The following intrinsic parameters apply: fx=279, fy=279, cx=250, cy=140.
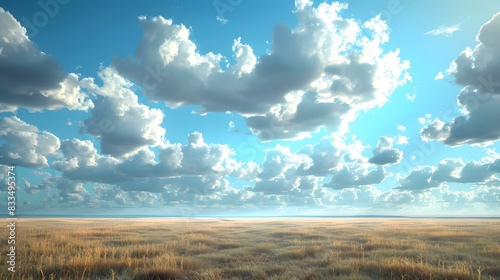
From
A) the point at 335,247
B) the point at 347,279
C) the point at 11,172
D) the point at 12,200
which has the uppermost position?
the point at 11,172

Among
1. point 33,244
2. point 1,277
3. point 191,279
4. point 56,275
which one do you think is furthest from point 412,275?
point 33,244

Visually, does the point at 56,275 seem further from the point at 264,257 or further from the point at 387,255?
the point at 387,255

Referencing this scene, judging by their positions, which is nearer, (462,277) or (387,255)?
(462,277)

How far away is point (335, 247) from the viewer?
19.4 meters

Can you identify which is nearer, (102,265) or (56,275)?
(56,275)

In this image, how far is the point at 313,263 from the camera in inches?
567

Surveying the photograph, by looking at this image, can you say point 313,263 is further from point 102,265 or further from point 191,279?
point 102,265

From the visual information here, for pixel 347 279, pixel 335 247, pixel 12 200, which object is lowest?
pixel 335 247

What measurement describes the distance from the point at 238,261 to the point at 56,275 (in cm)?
808

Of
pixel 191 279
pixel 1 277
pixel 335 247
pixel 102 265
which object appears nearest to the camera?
pixel 1 277

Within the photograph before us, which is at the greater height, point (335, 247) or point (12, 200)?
point (12, 200)

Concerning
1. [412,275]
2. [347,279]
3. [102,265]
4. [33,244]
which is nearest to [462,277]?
[412,275]

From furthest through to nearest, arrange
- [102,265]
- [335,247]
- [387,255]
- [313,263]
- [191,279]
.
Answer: [335,247] < [387,255] < [313,263] < [102,265] < [191,279]

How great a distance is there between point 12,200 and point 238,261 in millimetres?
10654
